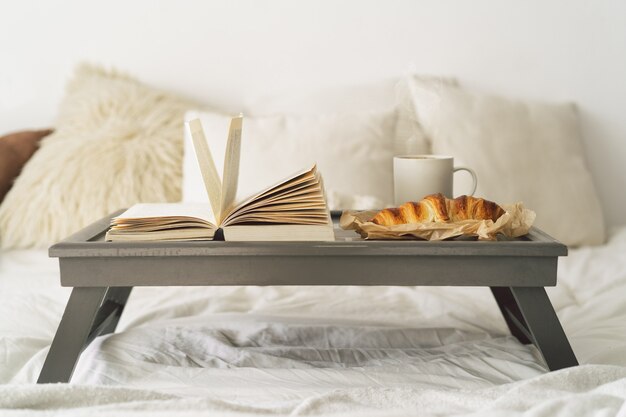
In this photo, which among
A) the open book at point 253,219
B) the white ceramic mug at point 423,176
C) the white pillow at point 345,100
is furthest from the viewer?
the white pillow at point 345,100

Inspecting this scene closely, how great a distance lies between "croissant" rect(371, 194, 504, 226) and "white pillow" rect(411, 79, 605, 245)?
1000mm

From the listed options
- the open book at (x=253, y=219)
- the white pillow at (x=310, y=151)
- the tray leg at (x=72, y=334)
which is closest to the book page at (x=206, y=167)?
the open book at (x=253, y=219)

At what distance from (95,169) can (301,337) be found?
93 cm

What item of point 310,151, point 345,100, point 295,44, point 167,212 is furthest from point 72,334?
point 295,44

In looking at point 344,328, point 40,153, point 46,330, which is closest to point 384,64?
point 40,153

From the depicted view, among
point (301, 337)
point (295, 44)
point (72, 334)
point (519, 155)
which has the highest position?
point (295, 44)

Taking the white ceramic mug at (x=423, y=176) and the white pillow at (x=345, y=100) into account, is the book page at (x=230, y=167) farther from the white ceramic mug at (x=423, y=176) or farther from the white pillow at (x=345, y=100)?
the white pillow at (x=345, y=100)

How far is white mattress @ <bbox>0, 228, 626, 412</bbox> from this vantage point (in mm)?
1217

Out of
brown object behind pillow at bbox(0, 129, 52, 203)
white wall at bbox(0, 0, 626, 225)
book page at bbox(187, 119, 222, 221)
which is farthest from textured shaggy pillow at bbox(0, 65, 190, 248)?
book page at bbox(187, 119, 222, 221)

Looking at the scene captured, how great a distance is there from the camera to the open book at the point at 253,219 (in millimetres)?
1139

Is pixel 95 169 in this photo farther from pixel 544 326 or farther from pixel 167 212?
pixel 544 326

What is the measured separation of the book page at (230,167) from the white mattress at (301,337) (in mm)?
270

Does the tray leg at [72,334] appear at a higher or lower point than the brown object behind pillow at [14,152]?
lower

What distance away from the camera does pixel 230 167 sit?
1210mm
